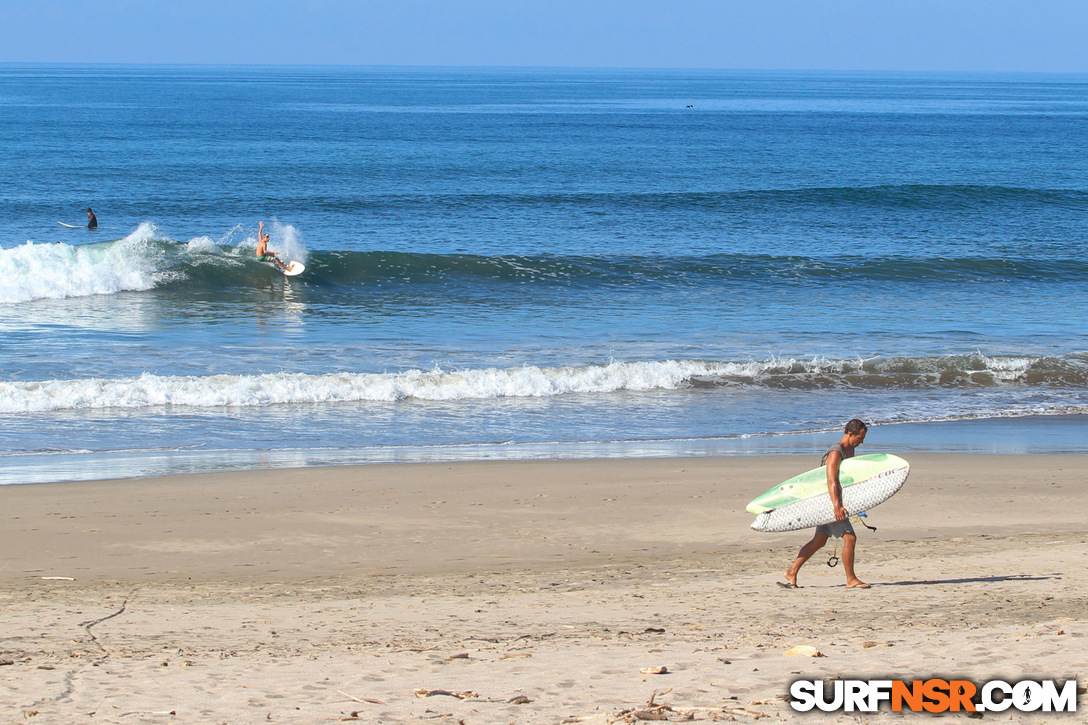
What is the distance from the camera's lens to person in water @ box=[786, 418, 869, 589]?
7.16m

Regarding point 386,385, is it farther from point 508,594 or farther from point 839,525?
point 839,525

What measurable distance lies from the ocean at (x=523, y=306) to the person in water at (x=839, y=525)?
5171mm

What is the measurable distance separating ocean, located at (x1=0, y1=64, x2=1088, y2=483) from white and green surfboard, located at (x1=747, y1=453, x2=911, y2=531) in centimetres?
500

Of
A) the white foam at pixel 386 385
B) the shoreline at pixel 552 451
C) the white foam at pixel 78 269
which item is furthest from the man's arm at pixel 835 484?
the white foam at pixel 78 269

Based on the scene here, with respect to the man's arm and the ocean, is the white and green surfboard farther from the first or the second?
the ocean

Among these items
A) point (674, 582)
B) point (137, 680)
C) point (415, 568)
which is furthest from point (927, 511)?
point (137, 680)

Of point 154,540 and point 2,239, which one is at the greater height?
point 2,239

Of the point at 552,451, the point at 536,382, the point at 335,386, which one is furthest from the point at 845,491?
the point at 335,386

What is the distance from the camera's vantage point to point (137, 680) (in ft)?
17.0

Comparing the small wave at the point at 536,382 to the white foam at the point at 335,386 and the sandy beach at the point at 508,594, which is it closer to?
the white foam at the point at 335,386

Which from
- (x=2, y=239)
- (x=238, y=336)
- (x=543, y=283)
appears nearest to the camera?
(x=238, y=336)

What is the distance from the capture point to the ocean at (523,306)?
45.5ft

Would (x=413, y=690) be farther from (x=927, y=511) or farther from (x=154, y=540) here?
(x=927, y=511)

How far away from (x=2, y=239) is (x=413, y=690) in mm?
29432
